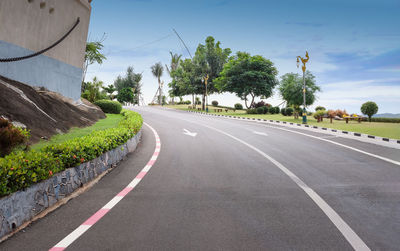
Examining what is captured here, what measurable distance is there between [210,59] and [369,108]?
33139 millimetres

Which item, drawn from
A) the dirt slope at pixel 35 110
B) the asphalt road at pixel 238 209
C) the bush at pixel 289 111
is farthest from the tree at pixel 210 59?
the asphalt road at pixel 238 209

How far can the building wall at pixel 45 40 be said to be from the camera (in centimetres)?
1116

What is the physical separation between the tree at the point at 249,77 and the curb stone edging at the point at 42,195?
4099 cm

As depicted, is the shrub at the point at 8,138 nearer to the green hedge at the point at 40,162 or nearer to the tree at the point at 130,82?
the green hedge at the point at 40,162

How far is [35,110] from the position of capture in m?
10.8

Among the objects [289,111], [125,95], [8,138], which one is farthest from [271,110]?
[125,95]

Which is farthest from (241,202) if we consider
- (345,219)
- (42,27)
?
(42,27)

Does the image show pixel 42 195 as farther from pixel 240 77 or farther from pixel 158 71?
pixel 158 71

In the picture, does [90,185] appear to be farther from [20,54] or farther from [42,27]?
[42,27]

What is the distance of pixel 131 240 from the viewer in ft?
11.5

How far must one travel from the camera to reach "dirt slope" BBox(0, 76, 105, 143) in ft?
31.2

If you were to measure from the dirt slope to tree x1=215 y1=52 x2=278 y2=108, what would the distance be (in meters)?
34.8

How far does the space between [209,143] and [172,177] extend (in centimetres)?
565

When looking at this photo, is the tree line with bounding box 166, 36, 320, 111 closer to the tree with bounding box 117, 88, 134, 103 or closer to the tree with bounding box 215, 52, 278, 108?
the tree with bounding box 215, 52, 278, 108
